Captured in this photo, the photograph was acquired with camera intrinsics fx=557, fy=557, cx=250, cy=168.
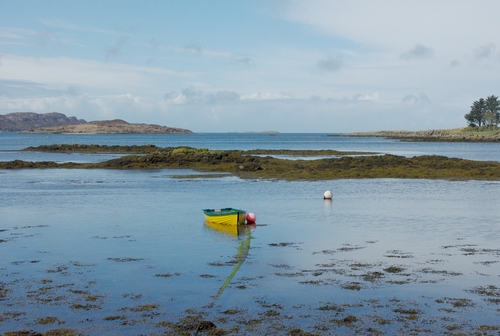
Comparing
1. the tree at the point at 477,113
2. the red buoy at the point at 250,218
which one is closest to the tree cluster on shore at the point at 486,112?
the tree at the point at 477,113

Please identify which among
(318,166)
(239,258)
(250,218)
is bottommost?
(239,258)

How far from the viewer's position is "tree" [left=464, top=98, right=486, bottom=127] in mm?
135163

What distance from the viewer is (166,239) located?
58.5ft

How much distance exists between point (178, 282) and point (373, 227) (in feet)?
31.1

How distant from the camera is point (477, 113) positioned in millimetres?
138250

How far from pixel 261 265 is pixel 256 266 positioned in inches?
6.5

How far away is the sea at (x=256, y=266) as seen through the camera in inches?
396

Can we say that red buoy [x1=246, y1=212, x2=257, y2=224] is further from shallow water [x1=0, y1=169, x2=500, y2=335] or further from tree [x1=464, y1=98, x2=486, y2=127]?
tree [x1=464, y1=98, x2=486, y2=127]

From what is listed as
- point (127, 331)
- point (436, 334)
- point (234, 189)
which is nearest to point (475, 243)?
point (436, 334)

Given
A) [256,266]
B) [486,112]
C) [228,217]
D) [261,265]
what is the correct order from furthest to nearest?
[486,112], [228,217], [261,265], [256,266]

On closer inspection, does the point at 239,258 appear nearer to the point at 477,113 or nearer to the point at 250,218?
the point at 250,218

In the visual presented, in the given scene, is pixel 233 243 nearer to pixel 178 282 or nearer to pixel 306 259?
pixel 306 259

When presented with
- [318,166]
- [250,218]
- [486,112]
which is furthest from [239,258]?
[486,112]

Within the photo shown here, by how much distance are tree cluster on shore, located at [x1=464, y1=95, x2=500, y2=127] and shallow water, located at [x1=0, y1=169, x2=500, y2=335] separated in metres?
113
